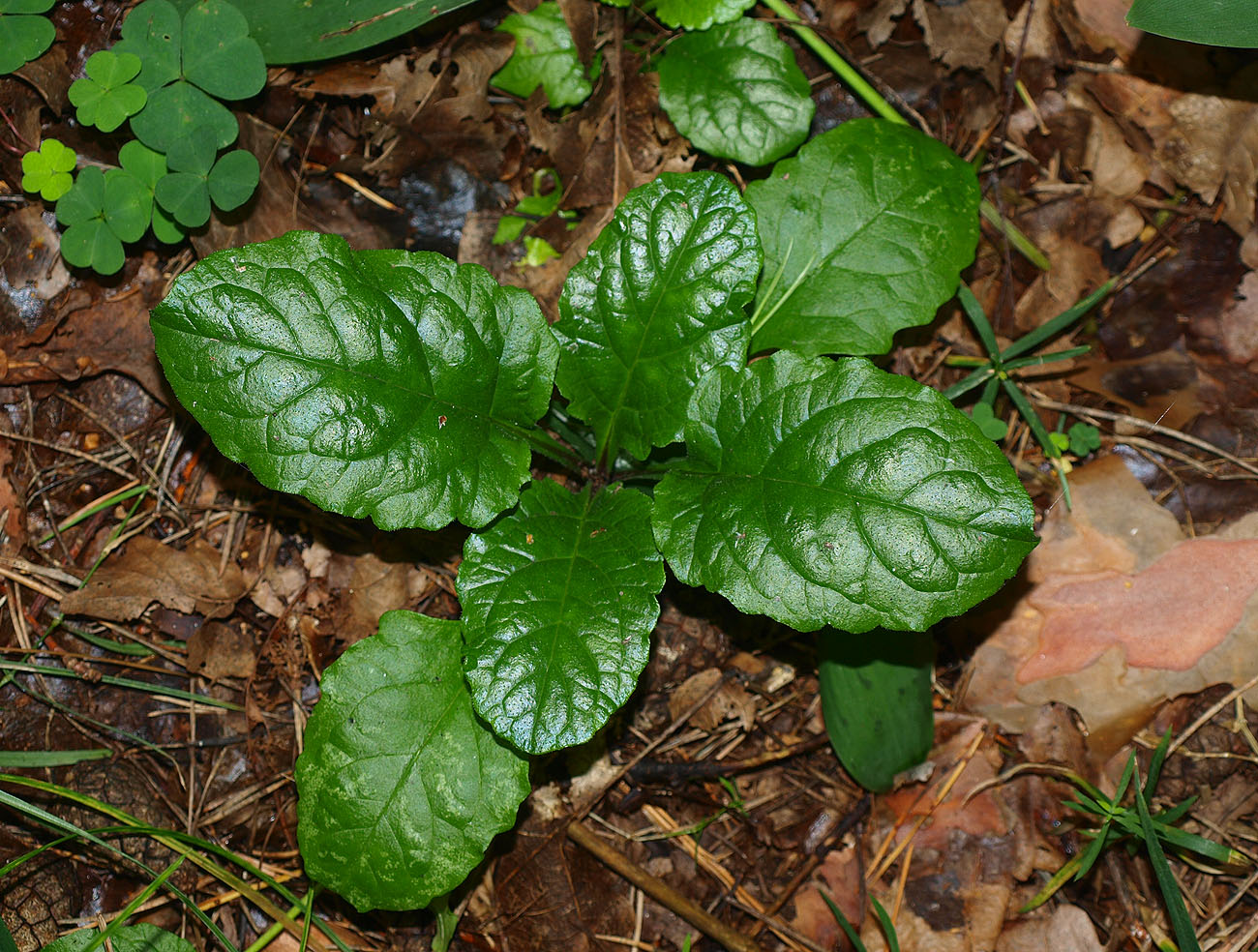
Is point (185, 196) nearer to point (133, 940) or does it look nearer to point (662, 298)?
point (662, 298)

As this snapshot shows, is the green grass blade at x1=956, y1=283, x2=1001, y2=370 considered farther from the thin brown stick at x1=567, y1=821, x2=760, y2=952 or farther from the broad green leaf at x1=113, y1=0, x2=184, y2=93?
the broad green leaf at x1=113, y1=0, x2=184, y2=93

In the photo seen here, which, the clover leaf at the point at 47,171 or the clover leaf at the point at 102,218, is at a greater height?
the clover leaf at the point at 47,171

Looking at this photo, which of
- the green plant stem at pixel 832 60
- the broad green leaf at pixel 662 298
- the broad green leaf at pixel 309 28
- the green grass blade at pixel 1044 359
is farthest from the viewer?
the green plant stem at pixel 832 60

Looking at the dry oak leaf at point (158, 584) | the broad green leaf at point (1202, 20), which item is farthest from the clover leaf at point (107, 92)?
the broad green leaf at point (1202, 20)

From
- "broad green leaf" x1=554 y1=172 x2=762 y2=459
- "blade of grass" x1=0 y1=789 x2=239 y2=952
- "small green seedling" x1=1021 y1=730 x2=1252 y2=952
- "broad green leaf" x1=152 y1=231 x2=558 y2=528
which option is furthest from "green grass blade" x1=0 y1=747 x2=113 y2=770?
"small green seedling" x1=1021 y1=730 x2=1252 y2=952

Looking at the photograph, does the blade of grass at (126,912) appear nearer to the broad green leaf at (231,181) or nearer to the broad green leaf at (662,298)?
the broad green leaf at (662,298)

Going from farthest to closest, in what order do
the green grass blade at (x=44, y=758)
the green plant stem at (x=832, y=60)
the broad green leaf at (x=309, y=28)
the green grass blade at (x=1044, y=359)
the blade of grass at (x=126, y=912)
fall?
the green plant stem at (x=832, y=60)
the green grass blade at (x=1044, y=359)
the broad green leaf at (x=309, y=28)
the green grass blade at (x=44, y=758)
the blade of grass at (x=126, y=912)

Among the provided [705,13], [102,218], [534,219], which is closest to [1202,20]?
[705,13]

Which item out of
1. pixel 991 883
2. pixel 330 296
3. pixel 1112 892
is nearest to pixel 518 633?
pixel 330 296
